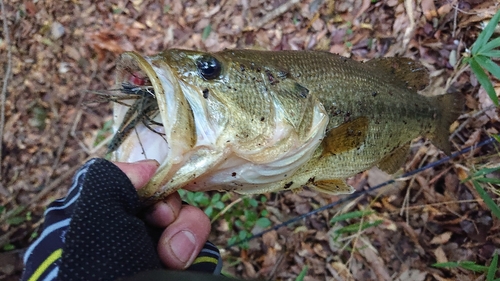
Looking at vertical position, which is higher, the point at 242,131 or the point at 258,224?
the point at 242,131

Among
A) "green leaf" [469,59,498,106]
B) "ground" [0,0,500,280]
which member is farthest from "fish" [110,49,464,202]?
"green leaf" [469,59,498,106]

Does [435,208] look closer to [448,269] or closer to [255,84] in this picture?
[448,269]

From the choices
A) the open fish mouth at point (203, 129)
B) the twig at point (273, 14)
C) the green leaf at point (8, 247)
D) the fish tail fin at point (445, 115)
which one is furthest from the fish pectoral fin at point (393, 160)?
the green leaf at point (8, 247)

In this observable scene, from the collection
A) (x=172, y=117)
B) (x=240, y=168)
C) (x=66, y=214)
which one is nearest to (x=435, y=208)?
(x=240, y=168)

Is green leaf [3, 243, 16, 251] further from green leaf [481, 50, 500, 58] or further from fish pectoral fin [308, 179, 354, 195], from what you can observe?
green leaf [481, 50, 500, 58]

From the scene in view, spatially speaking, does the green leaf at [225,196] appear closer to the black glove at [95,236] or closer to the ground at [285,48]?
the ground at [285,48]

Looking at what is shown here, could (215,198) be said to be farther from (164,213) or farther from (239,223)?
(164,213)
